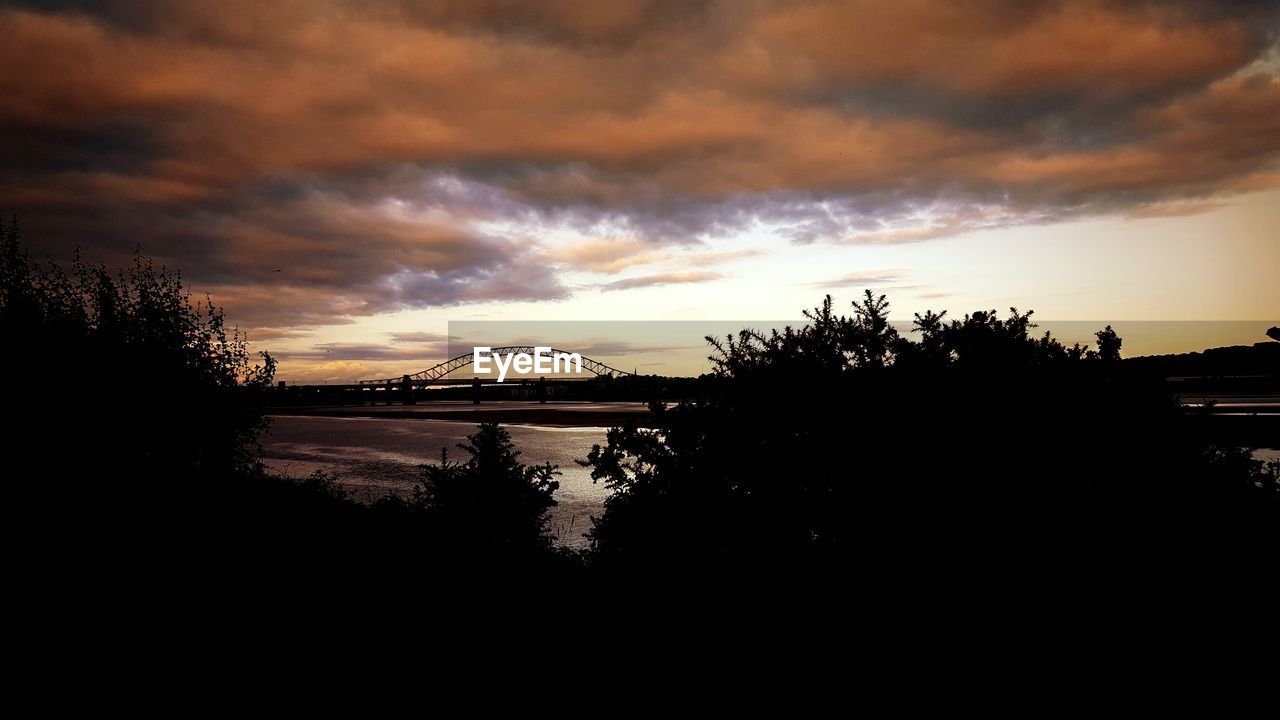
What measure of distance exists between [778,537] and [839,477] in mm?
915

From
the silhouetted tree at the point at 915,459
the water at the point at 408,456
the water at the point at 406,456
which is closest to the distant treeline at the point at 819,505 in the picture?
the silhouetted tree at the point at 915,459

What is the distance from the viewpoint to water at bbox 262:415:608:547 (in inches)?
829

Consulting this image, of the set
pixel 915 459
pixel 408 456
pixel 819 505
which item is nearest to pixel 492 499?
pixel 819 505

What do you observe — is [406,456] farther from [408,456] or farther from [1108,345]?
[1108,345]

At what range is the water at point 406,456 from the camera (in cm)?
2105

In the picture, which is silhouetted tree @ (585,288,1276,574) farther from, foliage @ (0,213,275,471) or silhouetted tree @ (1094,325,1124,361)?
foliage @ (0,213,275,471)

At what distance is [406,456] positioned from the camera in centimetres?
3541

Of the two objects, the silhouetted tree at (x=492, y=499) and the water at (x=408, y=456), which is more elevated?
the silhouetted tree at (x=492, y=499)

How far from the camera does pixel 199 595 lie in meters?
7.65

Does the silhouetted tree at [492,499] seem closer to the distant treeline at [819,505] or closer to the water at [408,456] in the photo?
the distant treeline at [819,505]

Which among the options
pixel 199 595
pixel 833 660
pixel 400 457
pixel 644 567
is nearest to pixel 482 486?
pixel 199 595

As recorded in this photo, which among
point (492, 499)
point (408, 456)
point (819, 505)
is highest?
point (819, 505)

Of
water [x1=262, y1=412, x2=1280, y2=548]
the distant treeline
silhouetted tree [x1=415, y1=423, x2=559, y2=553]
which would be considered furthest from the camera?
water [x1=262, y1=412, x2=1280, y2=548]

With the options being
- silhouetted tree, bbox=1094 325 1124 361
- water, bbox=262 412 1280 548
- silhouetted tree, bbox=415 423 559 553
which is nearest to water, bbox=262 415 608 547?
water, bbox=262 412 1280 548
